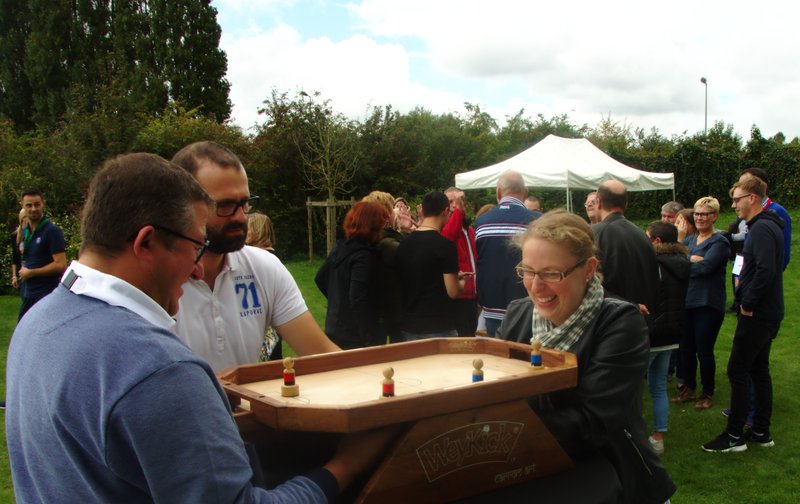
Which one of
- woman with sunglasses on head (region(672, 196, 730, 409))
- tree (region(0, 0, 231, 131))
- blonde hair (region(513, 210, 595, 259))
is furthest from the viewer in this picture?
tree (region(0, 0, 231, 131))

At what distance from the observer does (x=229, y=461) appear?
119cm

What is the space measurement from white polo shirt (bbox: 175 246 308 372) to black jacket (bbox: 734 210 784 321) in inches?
144

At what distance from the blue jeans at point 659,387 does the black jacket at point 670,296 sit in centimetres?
14

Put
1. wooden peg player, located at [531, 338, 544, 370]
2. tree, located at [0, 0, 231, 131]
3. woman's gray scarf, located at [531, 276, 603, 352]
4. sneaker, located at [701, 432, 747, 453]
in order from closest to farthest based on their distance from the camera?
wooden peg player, located at [531, 338, 544, 370] → woman's gray scarf, located at [531, 276, 603, 352] → sneaker, located at [701, 432, 747, 453] → tree, located at [0, 0, 231, 131]

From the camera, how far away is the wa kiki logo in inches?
57.1

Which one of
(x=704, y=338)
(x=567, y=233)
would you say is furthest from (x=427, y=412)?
(x=704, y=338)

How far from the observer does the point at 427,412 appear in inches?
55.6

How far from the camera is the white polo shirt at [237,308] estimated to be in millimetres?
2248

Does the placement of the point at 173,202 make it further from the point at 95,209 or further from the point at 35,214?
the point at 35,214

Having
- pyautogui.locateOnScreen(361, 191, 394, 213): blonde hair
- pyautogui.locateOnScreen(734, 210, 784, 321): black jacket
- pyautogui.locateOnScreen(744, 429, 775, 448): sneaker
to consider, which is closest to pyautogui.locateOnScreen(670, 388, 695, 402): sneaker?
pyautogui.locateOnScreen(744, 429, 775, 448): sneaker

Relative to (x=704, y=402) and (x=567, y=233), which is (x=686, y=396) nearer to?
(x=704, y=402)

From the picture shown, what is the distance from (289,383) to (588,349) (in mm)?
969

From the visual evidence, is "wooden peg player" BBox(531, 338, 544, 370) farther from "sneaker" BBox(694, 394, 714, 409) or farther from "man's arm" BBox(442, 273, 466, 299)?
"sneaker" BBox(694, 394, 714, 409)

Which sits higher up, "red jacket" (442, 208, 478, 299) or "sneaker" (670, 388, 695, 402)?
"red jacket" (442, 208, 478, 299)
